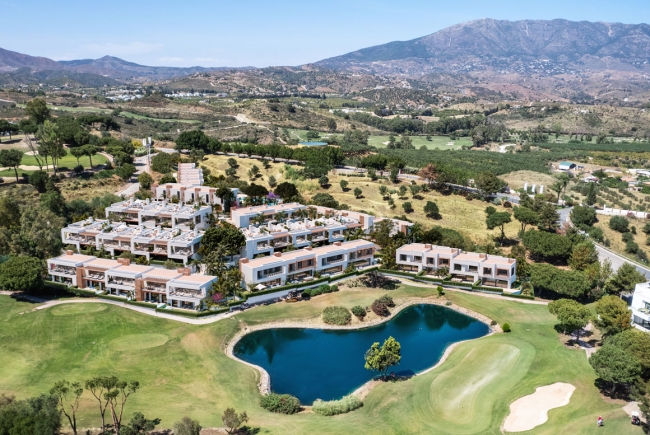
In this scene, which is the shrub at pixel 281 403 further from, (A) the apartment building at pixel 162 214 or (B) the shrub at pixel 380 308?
(A) the apartment building at pixel 162 214

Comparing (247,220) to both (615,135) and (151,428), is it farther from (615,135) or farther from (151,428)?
(615,135)

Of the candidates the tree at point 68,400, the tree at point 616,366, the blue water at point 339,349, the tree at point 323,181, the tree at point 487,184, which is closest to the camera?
the tree at point 68,400

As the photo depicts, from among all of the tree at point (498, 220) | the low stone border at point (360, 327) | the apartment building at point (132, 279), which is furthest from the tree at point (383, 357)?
the tree at point (498, 220)

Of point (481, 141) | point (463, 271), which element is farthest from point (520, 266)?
point (481, 141)

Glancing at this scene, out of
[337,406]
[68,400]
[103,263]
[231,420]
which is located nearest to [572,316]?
[337,406]

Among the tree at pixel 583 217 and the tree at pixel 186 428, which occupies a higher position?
the tree at pixel 583 217

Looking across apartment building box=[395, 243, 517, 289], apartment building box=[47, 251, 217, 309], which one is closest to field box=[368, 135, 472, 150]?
apartment building box=[395, 243, 517, 289]
